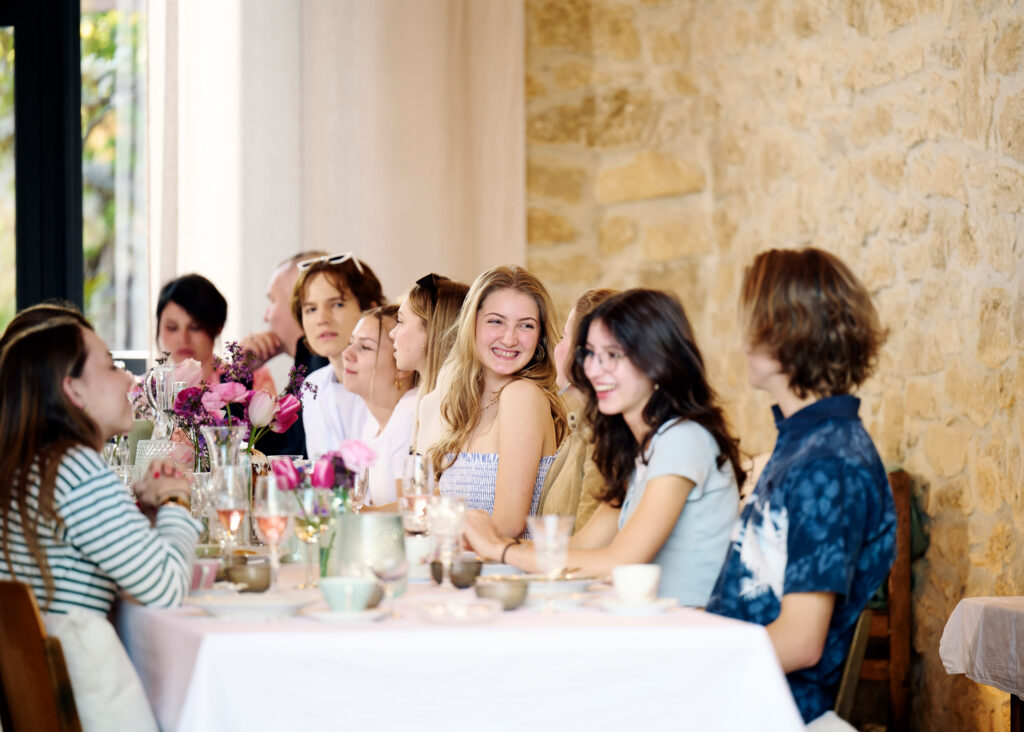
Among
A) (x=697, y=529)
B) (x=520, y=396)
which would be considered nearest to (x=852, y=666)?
(x=697, y=529)

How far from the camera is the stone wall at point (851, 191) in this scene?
3.47 meters

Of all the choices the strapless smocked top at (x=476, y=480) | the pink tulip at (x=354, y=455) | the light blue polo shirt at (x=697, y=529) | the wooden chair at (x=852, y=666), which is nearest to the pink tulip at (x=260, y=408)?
the strapless smocked top at (x=476, y=480)

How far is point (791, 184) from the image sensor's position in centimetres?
475

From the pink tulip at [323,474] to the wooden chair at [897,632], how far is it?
86.4 inches

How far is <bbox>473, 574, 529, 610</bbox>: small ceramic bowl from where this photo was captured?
1.94 metres

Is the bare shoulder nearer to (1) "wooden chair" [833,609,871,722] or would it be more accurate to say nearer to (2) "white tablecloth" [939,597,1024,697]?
(2) "white tablecloth" [939,597,1024,697]

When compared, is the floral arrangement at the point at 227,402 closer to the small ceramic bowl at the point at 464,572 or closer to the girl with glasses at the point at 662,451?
the girl with glasses at the point at 662,451

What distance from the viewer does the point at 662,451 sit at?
234 cm

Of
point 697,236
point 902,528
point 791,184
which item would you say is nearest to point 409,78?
point 697,236

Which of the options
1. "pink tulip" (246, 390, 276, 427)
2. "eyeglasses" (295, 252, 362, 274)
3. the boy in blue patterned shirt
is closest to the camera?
the boy in blue patterned shirt

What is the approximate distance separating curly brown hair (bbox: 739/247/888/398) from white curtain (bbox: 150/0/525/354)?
3.54m

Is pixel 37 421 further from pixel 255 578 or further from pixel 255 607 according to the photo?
pixel 255 607

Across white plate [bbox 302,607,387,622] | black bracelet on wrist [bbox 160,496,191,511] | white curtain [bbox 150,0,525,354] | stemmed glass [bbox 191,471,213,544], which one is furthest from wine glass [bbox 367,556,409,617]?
white curtain [bbox 150,0,525,354]

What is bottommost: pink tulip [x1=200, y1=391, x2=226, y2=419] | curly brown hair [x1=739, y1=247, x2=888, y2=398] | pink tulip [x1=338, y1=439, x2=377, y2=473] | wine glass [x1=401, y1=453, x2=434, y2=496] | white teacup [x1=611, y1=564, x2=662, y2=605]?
white teacup [x1=611, y1=564, x2=662, y2=605]
